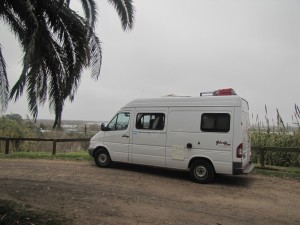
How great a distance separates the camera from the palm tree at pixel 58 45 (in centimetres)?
769

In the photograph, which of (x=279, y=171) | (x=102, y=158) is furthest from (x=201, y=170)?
(x=102, y=158)

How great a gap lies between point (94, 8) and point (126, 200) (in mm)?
4842

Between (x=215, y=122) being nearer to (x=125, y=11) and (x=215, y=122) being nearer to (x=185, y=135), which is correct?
(x=185, y=135)

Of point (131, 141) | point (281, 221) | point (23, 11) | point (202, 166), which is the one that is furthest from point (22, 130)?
point (281, 221)

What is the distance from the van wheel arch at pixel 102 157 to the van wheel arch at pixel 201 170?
10.8 ft

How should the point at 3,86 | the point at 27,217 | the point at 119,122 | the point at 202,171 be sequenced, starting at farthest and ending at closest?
1. the point at 119,122
2. the point at 202,171
3. the point at 3,86
4. the point at 27,217

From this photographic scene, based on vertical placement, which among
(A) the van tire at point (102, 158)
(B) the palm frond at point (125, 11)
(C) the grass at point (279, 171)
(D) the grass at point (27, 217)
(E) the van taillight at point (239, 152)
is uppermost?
(B) the palm frond at point (125, 11)

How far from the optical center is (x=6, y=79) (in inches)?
311

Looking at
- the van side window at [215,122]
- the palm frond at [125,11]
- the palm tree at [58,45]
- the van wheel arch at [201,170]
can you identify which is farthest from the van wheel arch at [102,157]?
the palm frond at [125,11]

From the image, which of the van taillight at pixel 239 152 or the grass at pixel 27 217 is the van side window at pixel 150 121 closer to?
the van taillight at pixel 239 152

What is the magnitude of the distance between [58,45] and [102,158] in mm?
5532

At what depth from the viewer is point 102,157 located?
41.9ft

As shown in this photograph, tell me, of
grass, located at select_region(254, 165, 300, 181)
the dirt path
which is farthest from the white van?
grass, located at select_region(254, 165, 300, 181)

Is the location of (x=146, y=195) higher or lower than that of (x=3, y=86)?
lower
